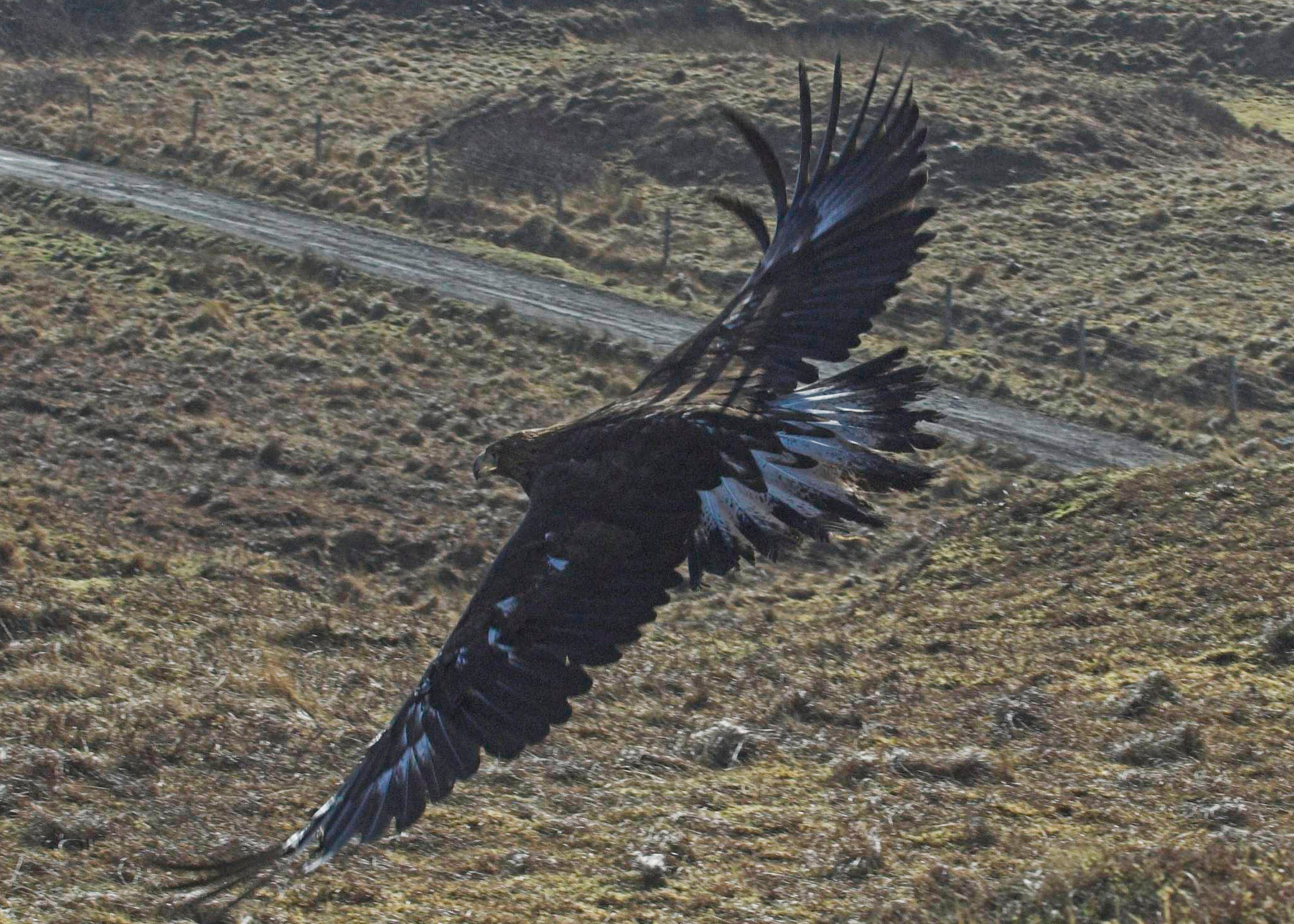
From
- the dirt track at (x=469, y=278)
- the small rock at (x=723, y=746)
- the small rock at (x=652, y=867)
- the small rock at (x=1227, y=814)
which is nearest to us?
the small rock at (x=1227, y=814)

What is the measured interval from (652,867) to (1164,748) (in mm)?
2876

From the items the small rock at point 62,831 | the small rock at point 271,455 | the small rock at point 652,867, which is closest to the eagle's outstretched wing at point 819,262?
the small rock at point 652,867

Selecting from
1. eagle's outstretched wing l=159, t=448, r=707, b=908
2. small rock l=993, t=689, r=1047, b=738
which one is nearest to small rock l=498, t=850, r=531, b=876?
eagle's outstretched wing l=159, t=448, r=707, b=908

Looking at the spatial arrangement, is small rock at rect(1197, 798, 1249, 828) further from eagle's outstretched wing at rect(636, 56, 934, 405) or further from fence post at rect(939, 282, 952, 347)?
fence post at rect(939, 282, 952, 347)

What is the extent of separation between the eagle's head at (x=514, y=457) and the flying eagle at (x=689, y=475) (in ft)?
0.05

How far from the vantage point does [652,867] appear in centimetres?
770

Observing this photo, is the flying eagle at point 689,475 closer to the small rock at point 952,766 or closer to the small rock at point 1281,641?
the small rock at point 952,766

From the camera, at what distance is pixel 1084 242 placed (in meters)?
29.6

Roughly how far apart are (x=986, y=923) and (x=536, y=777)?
3836 mm

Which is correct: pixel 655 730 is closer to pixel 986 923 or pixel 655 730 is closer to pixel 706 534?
pixel 706 534

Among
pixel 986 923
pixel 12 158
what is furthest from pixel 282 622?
pixel 12 158

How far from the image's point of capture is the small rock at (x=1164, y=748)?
852cm

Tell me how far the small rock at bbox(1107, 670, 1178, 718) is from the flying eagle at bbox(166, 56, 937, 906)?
8.20 ft

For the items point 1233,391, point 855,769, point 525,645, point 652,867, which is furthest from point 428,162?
point 525,645
